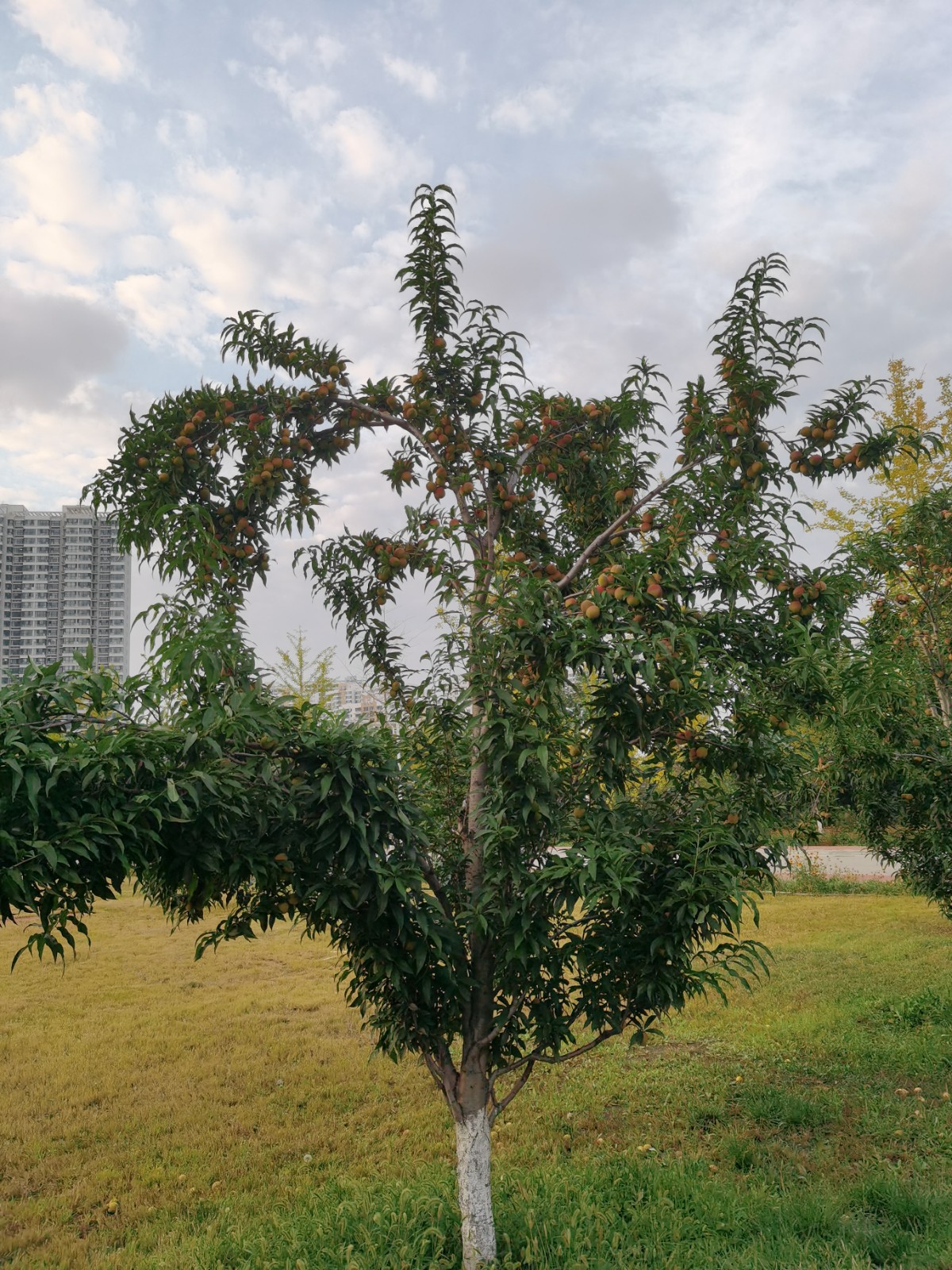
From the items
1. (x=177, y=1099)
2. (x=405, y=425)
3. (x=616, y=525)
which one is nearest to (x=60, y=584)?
(x=177, y=1099)

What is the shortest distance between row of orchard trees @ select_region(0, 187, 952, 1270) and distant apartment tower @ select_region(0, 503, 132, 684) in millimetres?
9647

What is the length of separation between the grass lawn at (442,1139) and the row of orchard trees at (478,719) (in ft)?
2.70

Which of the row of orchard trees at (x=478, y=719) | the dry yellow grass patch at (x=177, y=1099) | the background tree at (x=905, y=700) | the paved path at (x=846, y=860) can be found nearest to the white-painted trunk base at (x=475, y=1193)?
the row of orchard trees at (x=478, y=719)

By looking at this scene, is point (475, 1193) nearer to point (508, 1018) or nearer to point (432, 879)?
point (508, 1018)

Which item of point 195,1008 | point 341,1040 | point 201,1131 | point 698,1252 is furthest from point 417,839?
point 195,1008

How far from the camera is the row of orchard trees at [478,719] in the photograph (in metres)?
2.60

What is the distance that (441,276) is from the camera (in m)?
4.24

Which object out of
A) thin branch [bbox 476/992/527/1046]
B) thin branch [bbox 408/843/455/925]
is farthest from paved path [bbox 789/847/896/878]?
thin branch [bbox 408/843/455/925]

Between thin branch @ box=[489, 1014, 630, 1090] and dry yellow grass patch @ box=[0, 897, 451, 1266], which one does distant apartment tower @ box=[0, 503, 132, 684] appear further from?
thin branch @ box=[489, 1014, 630, 1090]

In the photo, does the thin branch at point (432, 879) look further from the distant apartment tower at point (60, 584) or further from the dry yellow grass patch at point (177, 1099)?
the distant apartment tower at point (60, 584)

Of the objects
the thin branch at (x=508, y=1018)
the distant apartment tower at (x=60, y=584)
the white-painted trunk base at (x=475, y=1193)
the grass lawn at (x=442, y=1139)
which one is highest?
the distant apartment tower at (x=60, y=584)

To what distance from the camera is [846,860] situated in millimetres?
19391

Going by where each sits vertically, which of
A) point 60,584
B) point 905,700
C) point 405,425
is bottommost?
point 905,700

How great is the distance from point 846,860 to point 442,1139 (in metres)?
16.6
